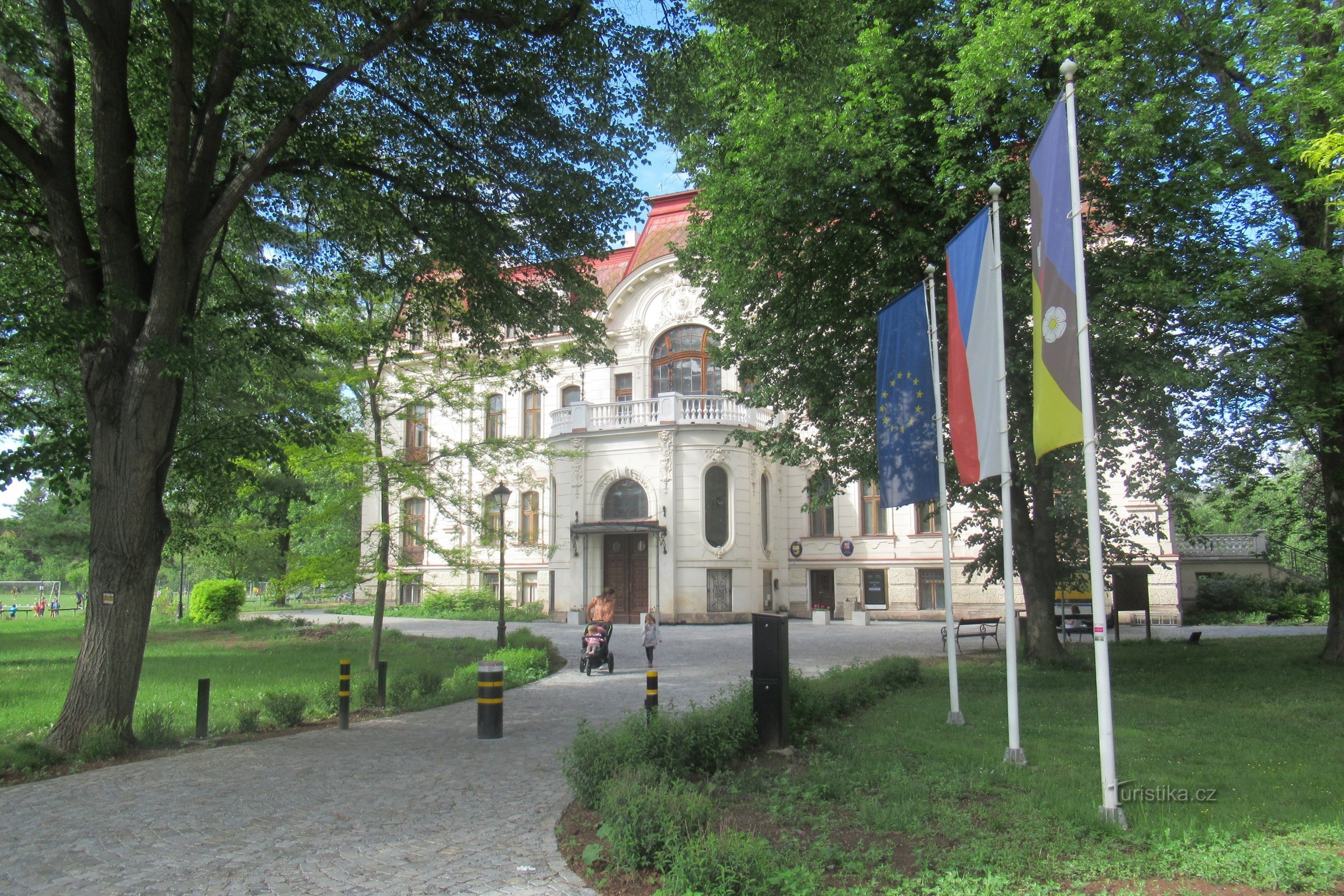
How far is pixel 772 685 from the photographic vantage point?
9.03 meters

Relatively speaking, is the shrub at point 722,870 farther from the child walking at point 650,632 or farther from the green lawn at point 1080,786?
the child walking at point 650,632

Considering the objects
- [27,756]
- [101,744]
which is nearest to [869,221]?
[101,744]

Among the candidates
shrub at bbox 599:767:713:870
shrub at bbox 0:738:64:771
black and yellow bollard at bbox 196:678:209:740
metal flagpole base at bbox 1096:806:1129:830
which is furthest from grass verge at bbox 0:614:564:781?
metal flagpole base at bbox 1096:806:1129:830

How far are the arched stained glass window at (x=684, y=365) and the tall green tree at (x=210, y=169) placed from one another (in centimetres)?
2106

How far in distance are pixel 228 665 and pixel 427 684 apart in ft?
26.4

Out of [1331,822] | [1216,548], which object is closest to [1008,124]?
[1331,822]

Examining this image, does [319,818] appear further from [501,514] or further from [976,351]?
[501,514]

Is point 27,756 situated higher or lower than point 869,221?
lower

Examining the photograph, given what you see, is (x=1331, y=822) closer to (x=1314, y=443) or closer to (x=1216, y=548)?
(x=1314, y=443)

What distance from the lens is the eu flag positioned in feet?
36.5

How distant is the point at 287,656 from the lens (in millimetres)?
21344

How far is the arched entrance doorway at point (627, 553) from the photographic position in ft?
107

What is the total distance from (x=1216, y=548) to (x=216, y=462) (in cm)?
3650

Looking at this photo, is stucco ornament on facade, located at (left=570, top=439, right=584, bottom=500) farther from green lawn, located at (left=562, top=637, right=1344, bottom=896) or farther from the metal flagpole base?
the metal flagpole base
